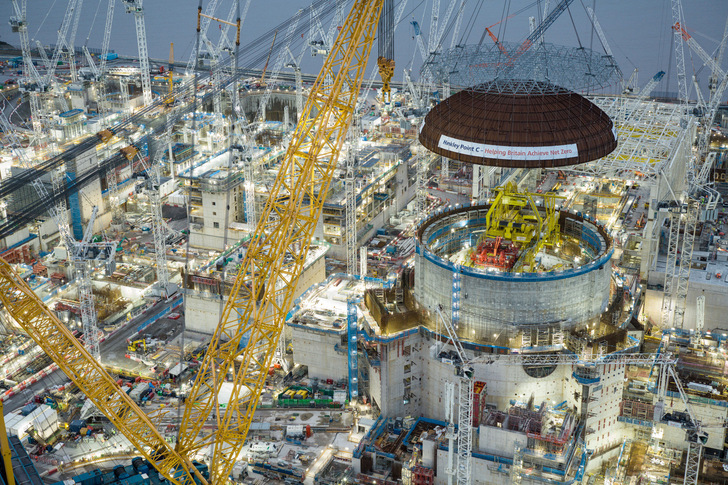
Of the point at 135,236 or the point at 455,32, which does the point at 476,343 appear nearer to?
the point at 135,236

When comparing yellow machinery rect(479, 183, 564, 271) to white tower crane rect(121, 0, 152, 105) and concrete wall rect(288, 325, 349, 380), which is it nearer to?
concrete wall rect(288, 325, 349, 380)

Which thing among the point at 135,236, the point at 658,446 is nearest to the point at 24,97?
the point at 135,236

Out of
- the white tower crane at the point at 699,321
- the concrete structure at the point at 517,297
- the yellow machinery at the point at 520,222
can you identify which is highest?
the yellow machinery at the point at 520,222

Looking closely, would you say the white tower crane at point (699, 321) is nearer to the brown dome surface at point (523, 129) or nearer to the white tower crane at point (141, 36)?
the brown dome surface at point (523, 129)

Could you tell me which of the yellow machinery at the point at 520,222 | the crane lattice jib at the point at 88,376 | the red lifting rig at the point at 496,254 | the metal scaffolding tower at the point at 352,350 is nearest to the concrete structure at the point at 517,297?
the red lifting rig at the point at 496,254

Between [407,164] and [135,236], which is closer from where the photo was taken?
[135,236]

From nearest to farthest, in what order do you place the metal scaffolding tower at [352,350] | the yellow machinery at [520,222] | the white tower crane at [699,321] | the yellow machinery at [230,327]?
1. the yellow machinery at [230,327]
2. the metal scaffolding tower at [352,350]
3. the white tower crane at [699,321]
4. the yellow machinery at [520,222]

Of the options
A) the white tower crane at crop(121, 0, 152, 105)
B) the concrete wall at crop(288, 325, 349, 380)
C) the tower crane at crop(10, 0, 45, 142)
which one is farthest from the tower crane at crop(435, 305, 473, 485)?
the white tower crane at crop(121, 0, 152, 105)
